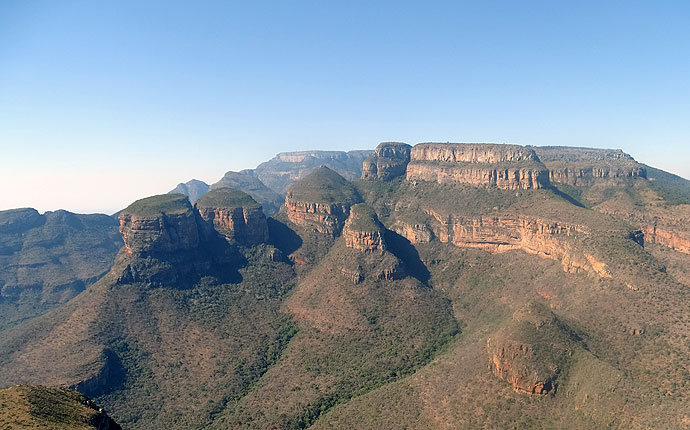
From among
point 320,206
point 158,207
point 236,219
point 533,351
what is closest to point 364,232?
point 320,206

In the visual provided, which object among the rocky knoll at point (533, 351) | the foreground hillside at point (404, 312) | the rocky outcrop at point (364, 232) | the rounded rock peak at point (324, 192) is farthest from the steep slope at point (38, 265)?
the rocky knoll at point (533, 351)

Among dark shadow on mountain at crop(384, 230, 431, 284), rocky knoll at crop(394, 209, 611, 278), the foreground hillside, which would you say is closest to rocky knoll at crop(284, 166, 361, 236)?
the foreground hillside

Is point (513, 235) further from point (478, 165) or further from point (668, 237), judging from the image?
point (478, 165)

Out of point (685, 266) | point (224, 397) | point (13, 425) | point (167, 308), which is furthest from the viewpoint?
point (167, 308)

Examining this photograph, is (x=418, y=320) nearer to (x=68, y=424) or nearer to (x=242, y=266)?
(x=242, y=266)

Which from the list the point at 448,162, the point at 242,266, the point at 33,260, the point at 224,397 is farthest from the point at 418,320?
the point at 33,260
